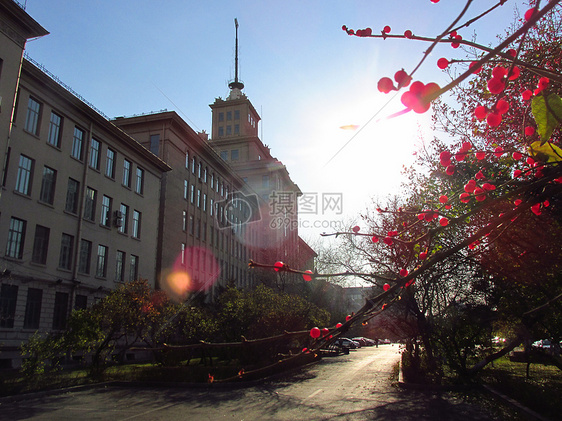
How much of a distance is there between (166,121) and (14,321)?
Result: 24.6 meters

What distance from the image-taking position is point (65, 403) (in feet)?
40.2

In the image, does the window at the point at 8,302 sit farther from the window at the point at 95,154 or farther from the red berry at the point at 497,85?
the red berry at the point at 497,85

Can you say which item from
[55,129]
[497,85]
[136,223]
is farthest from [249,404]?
[136,223]

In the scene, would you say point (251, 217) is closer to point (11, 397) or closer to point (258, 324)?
point (258, 324)

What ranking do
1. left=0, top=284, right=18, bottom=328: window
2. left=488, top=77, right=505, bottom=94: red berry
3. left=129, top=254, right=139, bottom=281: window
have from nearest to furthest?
left=488, top=77, right=505, bottom=94: red berry, left=0, top=284, right=18, bottom=328: window, left=129, top=254, right=139, bottom=281: window

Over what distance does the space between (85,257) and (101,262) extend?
5.74ft

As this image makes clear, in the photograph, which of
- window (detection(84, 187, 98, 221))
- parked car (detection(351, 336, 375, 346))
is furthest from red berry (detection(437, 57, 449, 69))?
parked car (detection(351, 336, 375, 346))

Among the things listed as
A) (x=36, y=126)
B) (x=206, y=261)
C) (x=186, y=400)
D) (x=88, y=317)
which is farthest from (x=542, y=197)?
(x=206, y=261)

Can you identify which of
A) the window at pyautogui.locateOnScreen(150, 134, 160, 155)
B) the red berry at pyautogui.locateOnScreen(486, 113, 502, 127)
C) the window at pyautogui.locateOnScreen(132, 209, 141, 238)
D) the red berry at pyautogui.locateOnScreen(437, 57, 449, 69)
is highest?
the window at pyautogui.locateOnScreen(150, 134, 160, 155)

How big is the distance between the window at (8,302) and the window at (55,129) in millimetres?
9344

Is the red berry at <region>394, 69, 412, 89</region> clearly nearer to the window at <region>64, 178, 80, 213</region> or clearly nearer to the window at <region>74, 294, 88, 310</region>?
the window at <region>64, 178, 80, 213</region>

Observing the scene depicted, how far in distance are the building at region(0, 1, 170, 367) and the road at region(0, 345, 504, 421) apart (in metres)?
9.36

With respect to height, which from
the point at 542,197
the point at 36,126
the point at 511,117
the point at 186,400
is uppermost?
the point at 36,126

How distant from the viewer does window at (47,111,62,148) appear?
84.2 ft
